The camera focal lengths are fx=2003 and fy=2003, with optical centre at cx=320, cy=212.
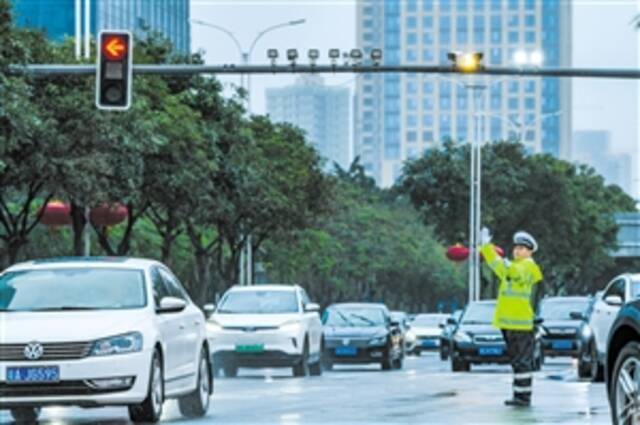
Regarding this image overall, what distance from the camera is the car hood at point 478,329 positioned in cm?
4009

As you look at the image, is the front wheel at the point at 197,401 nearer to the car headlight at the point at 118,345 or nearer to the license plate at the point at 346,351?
the car headlight at the point at 118,345

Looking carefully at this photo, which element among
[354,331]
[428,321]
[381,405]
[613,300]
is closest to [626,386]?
[381,405]

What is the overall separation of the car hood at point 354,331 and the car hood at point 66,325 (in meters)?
25.2

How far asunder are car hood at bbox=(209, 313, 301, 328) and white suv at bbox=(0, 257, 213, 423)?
1454cm

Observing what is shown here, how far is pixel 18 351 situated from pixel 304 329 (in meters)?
18.3

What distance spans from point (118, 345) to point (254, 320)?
17384 mm

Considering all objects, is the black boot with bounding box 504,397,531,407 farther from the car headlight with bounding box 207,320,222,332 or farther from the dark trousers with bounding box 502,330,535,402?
the car headlight with bounding box 207,320,222,332

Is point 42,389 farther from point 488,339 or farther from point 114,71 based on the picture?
point 488,339

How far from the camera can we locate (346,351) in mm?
42188

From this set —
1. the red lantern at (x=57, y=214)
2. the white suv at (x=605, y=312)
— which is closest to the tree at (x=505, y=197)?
the red lantern at (x=57, y=214)

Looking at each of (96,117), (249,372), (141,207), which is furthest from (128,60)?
(141,207)

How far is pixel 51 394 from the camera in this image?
16375mm

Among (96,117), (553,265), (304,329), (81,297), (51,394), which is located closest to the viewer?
(51,394)

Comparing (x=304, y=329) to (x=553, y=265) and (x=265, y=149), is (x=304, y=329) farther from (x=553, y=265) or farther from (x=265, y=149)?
(x=553, y=265)
